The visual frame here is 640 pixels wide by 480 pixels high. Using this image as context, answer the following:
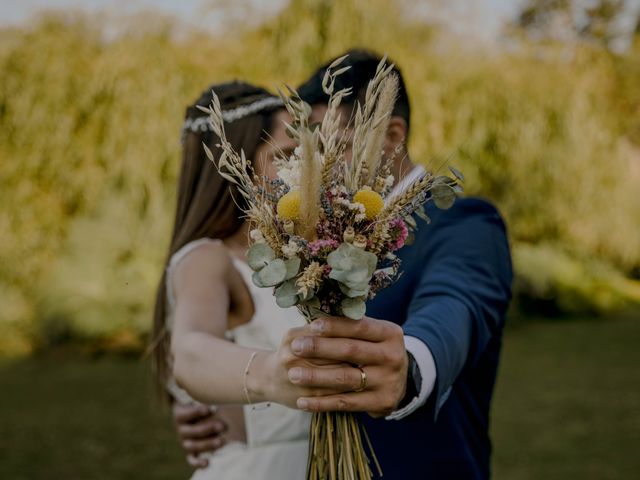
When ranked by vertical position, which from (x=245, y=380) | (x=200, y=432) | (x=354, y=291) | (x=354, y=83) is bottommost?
(x=200, y=432)

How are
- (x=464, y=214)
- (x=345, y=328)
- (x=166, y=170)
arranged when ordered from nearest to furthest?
(x=345, y=328), (x=464, y=214), (x=166, y=170)

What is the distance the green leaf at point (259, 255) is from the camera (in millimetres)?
1254

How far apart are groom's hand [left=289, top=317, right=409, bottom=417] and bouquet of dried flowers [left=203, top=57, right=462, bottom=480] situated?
1.5 inches

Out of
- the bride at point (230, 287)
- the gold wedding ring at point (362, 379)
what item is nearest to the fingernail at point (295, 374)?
the gold wedding ring at point (362, 379)

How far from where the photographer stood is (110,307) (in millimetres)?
9125

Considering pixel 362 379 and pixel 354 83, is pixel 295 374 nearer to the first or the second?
pixel 362 379

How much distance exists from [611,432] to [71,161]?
19.8 ft

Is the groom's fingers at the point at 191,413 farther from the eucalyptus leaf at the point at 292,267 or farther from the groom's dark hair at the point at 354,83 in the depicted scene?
the eucalyptus leaf at the point at 292,267

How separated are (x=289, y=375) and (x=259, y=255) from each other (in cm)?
22

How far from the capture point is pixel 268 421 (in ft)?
7.34

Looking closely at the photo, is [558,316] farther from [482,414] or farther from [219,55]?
[482,414]

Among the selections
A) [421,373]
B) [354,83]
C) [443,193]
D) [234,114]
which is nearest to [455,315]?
[421,373]

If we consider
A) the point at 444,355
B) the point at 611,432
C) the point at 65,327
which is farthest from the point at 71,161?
the point at 444,355

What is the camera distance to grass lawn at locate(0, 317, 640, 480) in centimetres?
611
